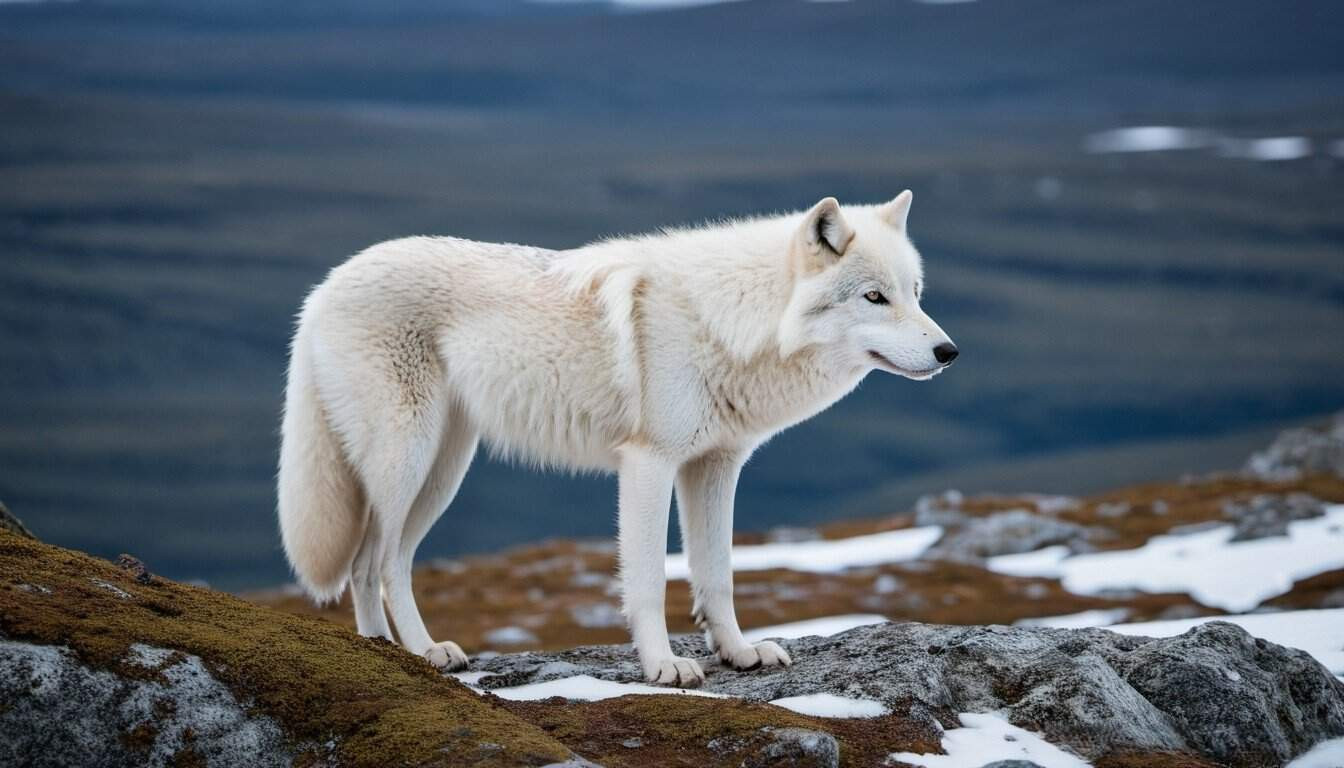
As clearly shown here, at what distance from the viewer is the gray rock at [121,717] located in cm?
411

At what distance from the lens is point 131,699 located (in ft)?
14.1

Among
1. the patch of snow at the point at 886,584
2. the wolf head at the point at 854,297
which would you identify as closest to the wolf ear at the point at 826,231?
the wolf head at the point at 854,297

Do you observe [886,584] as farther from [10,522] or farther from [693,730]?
[693,730]

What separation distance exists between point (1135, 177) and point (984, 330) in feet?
178

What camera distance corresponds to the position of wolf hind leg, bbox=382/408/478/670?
7.30 metres

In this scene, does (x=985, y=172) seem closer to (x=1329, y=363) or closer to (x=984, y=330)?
(x=984, y=330)

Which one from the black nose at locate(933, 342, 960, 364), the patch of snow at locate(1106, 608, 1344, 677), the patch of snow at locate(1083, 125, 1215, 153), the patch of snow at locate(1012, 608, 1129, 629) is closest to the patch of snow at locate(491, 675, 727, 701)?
the black nose at locate(933, 342, 960, 364)

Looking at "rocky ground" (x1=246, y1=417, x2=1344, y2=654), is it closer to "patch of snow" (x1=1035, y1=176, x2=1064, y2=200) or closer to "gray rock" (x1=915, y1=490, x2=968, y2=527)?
"gray rock" (x1=915, y1=490, x2=968, y2=527)

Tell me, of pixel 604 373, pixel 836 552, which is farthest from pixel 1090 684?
pixel 836 552

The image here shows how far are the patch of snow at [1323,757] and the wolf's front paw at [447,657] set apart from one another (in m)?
4.43

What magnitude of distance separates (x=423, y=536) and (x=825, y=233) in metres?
3.23

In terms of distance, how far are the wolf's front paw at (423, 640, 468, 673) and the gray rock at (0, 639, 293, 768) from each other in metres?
2.69

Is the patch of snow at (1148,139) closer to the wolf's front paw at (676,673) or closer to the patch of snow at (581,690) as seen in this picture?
the wolf's front paw at (676,673)

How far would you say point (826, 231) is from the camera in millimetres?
6586
